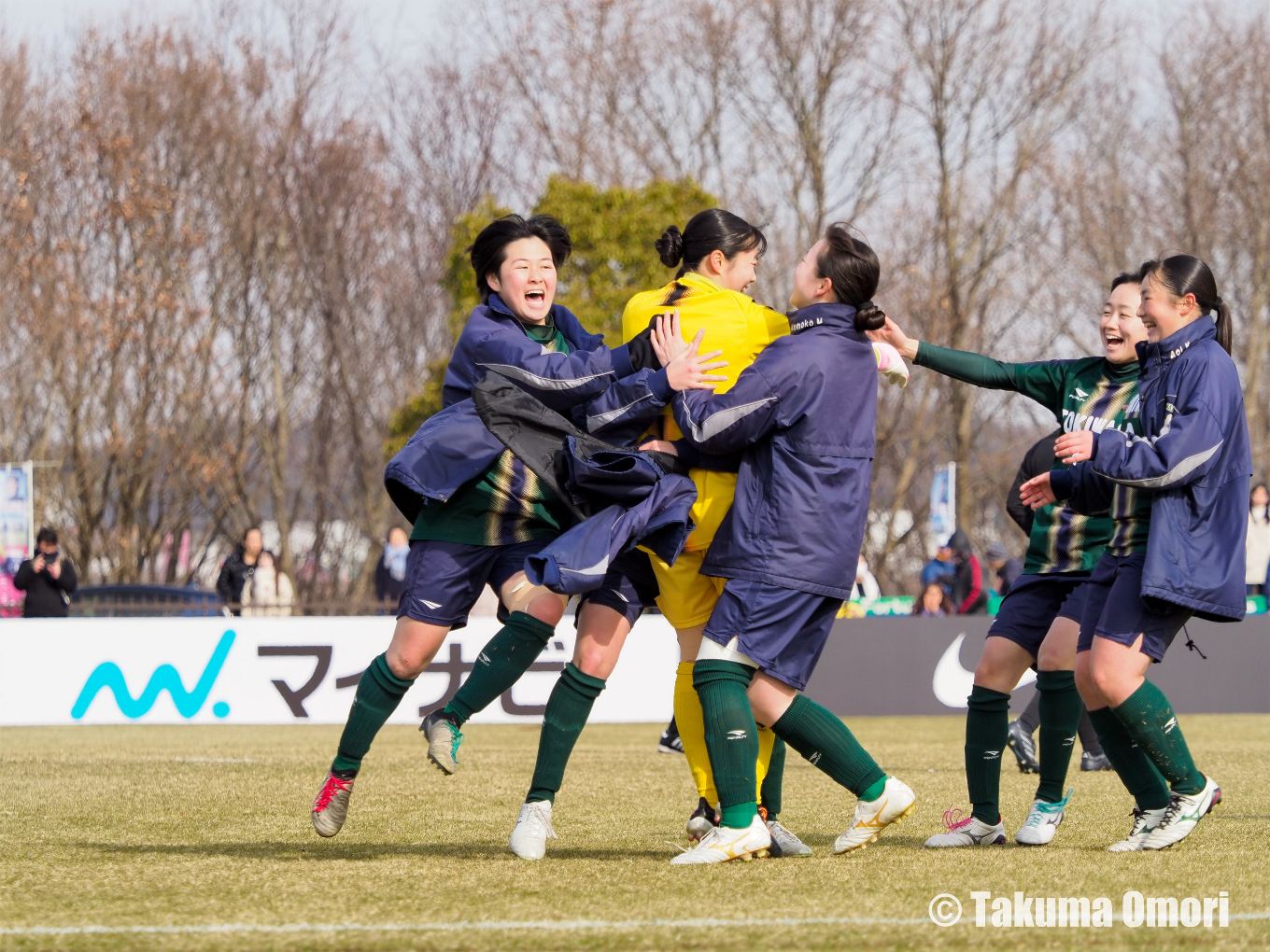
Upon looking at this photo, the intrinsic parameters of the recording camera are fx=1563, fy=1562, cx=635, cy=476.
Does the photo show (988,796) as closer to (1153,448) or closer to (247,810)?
(1153,448)

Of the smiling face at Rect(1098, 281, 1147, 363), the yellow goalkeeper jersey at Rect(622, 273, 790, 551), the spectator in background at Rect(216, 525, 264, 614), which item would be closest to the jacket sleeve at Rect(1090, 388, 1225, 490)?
the smiling face at Rect(1098, 281, 1147, 363)

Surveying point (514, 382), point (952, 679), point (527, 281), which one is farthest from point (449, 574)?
point (952, 679)

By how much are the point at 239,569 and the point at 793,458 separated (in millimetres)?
11637

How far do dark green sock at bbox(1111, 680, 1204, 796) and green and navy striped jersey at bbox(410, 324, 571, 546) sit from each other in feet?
5.86

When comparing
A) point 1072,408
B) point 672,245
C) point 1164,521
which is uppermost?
point 672,245

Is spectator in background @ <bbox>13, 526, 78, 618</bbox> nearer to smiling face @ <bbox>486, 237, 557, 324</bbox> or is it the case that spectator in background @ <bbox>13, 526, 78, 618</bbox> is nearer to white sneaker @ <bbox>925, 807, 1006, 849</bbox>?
smiling face @ <bbox>486, 237, 557, 324</bbox>

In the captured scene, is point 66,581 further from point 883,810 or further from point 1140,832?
point 1140,832

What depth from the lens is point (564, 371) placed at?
178 inches

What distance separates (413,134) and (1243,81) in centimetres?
1450

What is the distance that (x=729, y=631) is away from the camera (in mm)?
4262

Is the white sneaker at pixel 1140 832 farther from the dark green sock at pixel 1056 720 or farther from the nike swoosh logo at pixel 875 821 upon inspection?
the nike swoosh logo at pixel 875 821

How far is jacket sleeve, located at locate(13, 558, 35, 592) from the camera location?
1416 cm

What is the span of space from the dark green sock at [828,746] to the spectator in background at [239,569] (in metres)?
11.3

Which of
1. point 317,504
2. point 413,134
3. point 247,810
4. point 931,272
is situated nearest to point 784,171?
point 931,272
